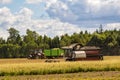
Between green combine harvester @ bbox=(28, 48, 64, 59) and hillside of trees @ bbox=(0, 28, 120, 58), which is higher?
hillside of trees @ bbox=(0, 28, 120, 58)

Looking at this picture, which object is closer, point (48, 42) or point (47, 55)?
point (47, 55)

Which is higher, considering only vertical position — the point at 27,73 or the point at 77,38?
the point at 77,38

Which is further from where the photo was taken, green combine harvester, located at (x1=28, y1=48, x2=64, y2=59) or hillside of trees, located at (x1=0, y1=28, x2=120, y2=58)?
hillside of trees, located at (x1=0, y1=28, x2=120, y2=58)

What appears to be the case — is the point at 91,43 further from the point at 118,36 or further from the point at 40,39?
the point at 40,39

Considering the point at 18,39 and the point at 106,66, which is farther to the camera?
the point at 18,39

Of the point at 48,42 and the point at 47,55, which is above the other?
the point at 48,42

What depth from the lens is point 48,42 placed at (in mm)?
156250

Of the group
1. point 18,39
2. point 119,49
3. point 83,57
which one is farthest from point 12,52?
point 83,57

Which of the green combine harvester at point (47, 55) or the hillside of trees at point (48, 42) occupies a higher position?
the hillside of trees at point (48, 42)

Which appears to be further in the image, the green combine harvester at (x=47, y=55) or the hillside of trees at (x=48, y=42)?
the hillside of trees at (x=48, y=42)

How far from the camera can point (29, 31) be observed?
543 feet

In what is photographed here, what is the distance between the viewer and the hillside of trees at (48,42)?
13388 centimetres

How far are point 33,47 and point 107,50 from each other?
2650 centimetres

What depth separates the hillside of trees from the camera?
133875 mm
